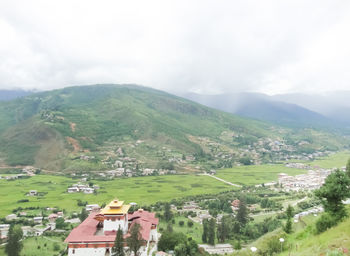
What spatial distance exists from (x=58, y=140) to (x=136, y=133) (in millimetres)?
49546

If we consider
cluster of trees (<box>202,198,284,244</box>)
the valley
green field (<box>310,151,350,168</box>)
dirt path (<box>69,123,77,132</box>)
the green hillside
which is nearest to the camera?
cluster of trees (<box>202,198,284,244</box>)

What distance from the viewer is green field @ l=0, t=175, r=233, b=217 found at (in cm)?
6375

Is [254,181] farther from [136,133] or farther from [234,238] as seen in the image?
[136,133]

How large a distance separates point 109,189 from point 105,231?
52269 mm

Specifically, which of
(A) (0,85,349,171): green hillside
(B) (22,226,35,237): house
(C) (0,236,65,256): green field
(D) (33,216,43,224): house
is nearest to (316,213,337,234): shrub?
Result: (C) (0,236,65,256): green field

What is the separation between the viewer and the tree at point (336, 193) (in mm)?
16203

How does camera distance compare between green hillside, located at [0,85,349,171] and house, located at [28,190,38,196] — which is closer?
house, located at [28,190,38,196]

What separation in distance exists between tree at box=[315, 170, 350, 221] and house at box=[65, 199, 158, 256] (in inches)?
759

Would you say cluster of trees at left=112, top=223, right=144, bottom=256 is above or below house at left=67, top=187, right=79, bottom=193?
above

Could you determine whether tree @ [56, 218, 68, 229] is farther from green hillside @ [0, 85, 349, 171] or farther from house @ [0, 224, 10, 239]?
green hillside @ [0, 85, 349, 171]

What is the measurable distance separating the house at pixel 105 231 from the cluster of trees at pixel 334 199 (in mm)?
18708

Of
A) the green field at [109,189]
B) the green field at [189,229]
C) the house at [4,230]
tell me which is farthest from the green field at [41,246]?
the green field at [189,229]

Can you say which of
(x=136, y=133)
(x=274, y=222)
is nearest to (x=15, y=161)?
(x=136, y=133)

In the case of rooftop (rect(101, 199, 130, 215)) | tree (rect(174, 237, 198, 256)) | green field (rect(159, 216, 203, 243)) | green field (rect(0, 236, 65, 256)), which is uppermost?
rooftop (rect(101, 199, 130, 215))
